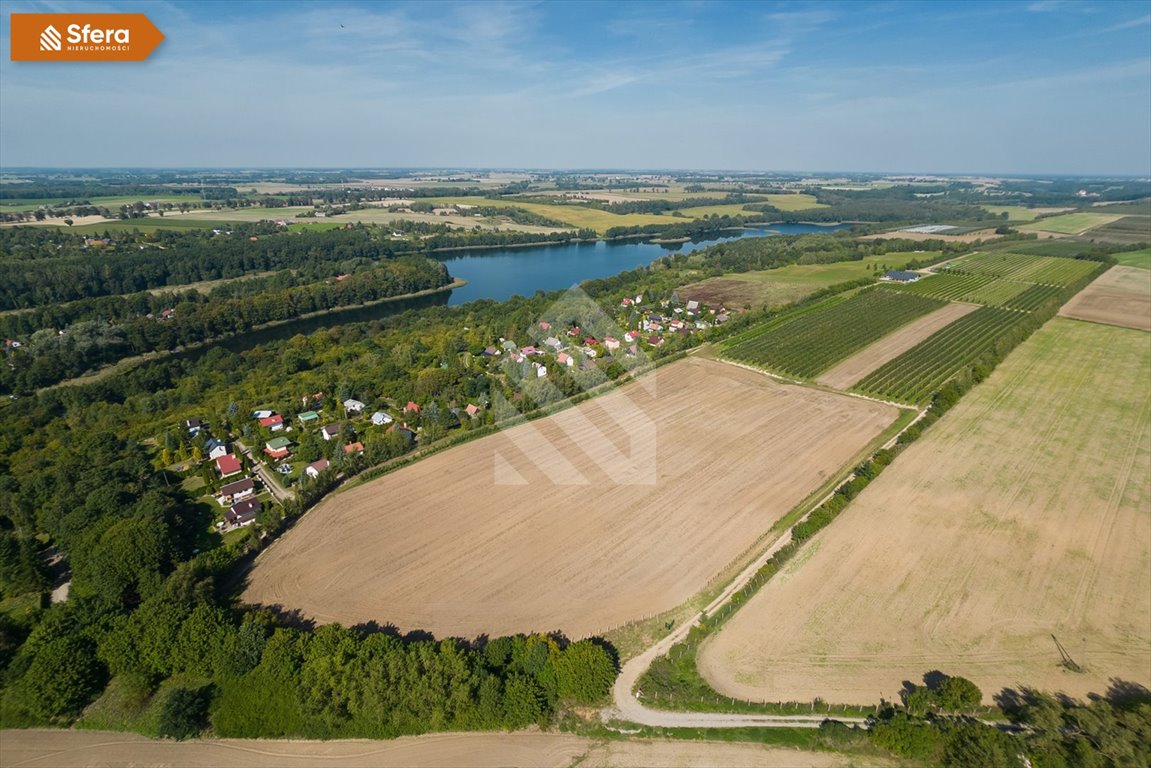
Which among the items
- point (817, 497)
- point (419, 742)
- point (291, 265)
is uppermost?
point (291, 265)

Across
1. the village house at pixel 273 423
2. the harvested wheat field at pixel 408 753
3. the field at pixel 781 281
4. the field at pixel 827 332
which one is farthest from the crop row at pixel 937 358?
the village house at pixel 273 423

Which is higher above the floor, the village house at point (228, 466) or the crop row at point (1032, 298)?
the crop row at point (1032, 298)

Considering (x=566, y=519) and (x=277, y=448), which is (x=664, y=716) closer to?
(x=566, y=519)

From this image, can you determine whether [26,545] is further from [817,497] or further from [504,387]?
[817,497]

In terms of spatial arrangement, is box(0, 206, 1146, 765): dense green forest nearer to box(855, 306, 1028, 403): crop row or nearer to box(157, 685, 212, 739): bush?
box(157, 685, 212, 739): bush

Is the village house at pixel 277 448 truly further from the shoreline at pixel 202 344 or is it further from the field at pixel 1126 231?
the field at pixel 1126 231

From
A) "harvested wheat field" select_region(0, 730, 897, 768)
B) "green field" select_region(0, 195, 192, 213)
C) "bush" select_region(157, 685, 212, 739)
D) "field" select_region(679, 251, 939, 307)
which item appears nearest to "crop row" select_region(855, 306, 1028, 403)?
"field" select_region(679, 251, 939, 307)

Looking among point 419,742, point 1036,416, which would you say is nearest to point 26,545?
point 419,742
